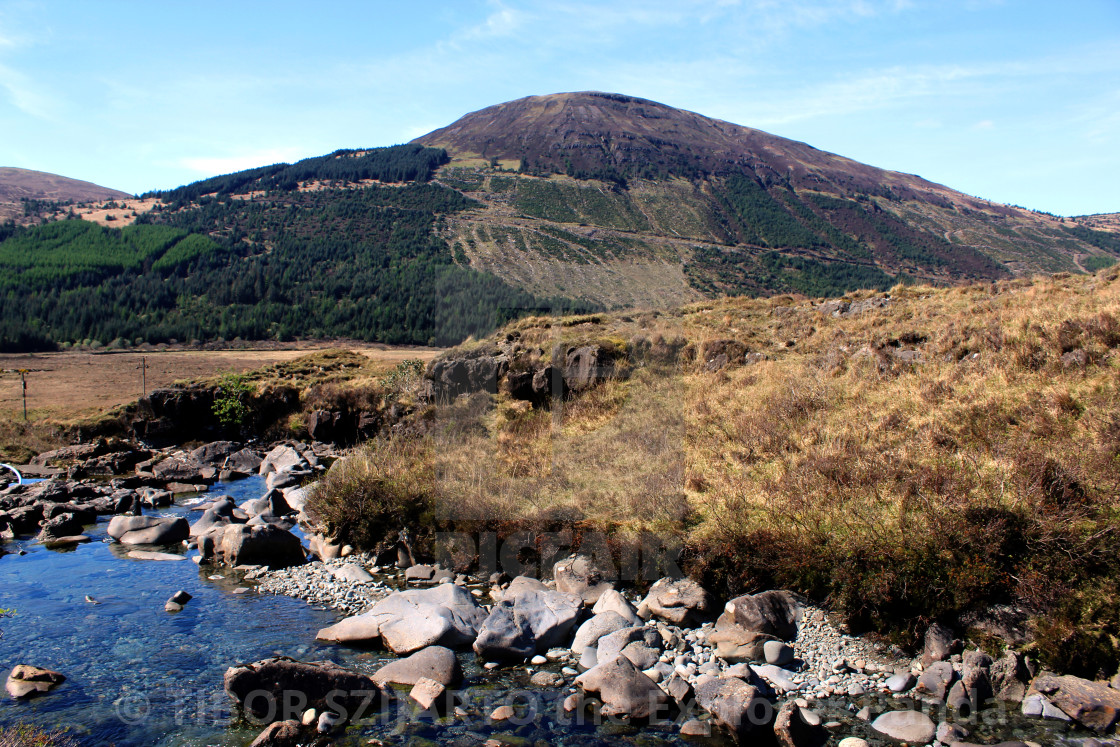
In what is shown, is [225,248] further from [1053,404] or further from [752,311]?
[1053,404]

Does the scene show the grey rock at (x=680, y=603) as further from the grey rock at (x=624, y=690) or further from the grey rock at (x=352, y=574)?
the grey rock at (x=352, y=574)

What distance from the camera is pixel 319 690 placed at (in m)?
7.15

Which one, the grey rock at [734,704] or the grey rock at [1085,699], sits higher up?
the grey rock at [1085,699]

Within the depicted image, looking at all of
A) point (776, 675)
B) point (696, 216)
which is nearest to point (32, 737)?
point (776, 675)

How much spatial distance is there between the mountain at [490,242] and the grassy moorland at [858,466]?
36.7 ft

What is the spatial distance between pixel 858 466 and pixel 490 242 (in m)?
77.6

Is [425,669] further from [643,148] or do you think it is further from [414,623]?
[643,148]

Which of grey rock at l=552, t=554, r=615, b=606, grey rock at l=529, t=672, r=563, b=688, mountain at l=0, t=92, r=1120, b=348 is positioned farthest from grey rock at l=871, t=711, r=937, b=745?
mountain at l=0, t=92, r=1120, b=348

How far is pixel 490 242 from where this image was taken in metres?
84.8

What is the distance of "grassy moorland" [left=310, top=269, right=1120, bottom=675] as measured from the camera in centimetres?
788

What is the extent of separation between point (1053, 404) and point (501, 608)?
9.61m

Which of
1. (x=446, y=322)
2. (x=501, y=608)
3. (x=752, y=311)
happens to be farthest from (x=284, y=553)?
(x=752, y=311)

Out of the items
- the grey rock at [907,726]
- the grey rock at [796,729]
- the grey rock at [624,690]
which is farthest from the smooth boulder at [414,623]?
the grey rock at [907,726]

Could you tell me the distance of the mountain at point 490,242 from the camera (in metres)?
64.6
